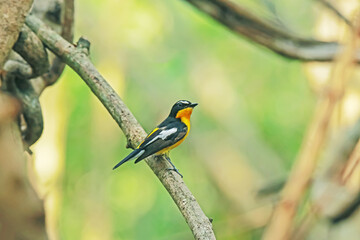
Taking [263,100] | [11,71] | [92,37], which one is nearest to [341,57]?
[11,71]

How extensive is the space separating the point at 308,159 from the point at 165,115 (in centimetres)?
724

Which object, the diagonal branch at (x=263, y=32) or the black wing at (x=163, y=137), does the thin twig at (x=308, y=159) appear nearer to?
the black wing at (x=163, y=137)

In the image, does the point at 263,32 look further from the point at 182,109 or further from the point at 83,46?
the point at 83,46

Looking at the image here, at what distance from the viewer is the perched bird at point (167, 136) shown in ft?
8.78

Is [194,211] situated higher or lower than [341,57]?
lower

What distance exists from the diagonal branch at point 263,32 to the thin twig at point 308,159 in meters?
2.71

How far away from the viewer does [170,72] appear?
1068cm

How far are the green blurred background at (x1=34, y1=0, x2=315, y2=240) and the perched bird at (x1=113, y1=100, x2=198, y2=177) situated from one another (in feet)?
10.3

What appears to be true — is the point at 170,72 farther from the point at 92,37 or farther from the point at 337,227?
the point at 337,227

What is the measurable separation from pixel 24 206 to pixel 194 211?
0.97 meters

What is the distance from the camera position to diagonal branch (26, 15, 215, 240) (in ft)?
6.51

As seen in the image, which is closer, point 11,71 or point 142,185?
point 11,71

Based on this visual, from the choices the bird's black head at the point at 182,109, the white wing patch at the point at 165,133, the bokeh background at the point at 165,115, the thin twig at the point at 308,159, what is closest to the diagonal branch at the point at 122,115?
the white wing patch at the point at 165,133

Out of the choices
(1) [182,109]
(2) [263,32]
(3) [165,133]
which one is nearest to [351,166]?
(3) [165,133]
